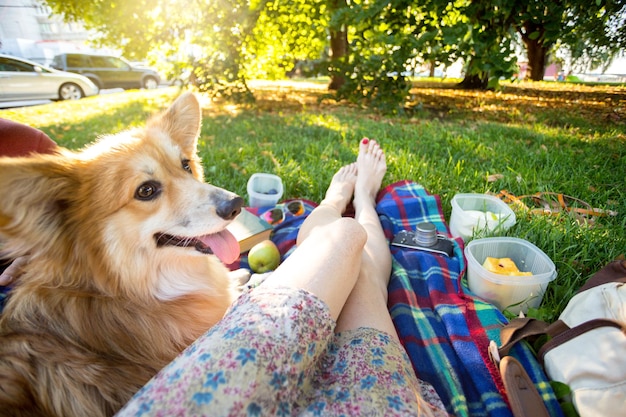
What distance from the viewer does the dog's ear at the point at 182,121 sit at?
1.80 meters

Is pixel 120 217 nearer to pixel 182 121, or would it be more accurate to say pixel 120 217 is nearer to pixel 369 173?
pixel 182 121

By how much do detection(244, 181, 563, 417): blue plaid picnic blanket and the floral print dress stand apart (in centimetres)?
28

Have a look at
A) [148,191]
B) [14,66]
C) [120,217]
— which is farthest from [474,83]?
[14,66]

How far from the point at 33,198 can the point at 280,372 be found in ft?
3.08

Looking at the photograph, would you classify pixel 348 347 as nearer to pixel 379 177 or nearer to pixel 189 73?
pixel 379 177

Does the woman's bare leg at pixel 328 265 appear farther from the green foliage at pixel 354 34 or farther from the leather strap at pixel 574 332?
the green foliage at pixel 354 34

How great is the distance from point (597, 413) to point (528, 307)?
27.3 inches

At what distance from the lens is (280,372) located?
83cm

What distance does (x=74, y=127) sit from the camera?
5.80 metres

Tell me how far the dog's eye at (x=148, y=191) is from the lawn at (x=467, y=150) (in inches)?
61.2

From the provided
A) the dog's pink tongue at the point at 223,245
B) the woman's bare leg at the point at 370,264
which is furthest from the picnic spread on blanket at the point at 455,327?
the dog's pink tongue at the point at 223,245

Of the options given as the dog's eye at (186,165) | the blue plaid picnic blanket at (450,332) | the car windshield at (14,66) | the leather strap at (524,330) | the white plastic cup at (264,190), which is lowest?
the blue plaid picnic blanket at (450,332)

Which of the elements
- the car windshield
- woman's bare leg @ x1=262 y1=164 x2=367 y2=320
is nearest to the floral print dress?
woman's bare leg @ x1=262 y1=164 x2=367 y2=320

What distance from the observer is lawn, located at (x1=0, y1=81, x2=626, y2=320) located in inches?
82.0
